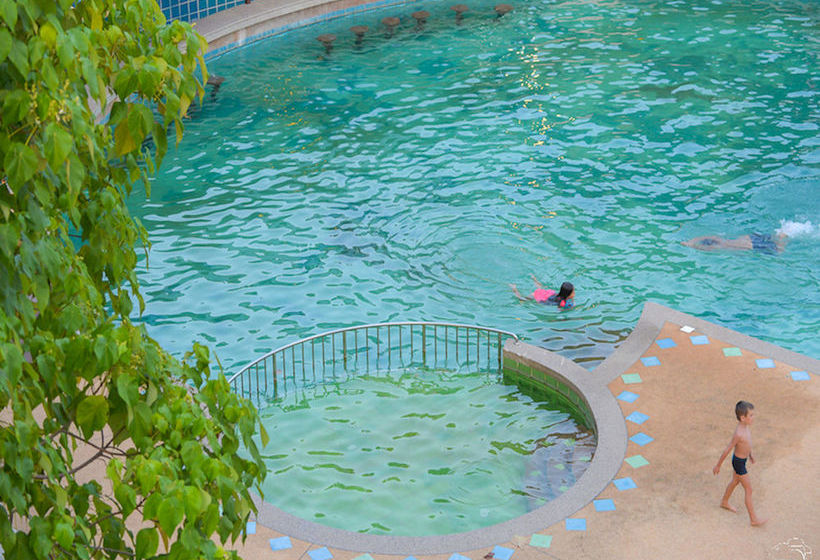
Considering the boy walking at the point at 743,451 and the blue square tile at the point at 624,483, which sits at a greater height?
the boy walking at the point at 743,451

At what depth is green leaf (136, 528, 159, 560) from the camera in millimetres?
5176

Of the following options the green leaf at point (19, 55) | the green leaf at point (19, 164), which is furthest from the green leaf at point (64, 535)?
the green leaf at point (19, 55)

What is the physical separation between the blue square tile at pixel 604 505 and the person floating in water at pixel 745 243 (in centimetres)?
818

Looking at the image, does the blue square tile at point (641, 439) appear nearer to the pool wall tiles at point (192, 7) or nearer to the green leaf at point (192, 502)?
the green leaf at point (192, 502)

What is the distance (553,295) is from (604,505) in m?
6.00

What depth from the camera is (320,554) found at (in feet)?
35.6

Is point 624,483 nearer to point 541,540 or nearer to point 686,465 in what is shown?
point 686,465

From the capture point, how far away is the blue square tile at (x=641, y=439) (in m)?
12.6

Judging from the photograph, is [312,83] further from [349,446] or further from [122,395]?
[122,395]

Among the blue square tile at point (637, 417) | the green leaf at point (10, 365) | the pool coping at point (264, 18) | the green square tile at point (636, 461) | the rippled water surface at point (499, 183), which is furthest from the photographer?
the pool coping at point (264, 18)

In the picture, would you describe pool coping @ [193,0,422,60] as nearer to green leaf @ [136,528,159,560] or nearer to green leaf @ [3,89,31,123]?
green leaf @ [3,89,31,123]

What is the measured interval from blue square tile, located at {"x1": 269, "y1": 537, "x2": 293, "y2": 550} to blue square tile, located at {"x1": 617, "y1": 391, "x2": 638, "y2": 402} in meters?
5.08

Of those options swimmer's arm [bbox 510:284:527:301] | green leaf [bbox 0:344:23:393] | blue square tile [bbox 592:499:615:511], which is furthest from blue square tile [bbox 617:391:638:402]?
green leaf [bbox 0:344:23:393]

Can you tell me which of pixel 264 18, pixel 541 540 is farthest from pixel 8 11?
pixel 264 18
